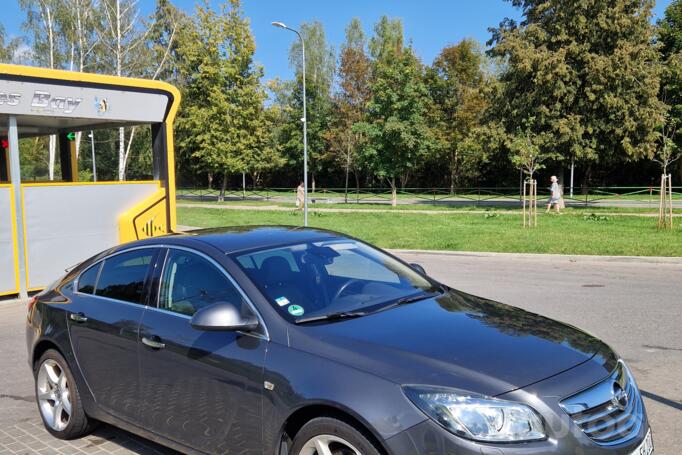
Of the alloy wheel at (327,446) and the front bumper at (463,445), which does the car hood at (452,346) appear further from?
the alloy wheel at (327,446)

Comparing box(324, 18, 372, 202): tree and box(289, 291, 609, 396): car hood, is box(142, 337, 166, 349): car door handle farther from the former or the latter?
box(324, 18, 372, 202): tree

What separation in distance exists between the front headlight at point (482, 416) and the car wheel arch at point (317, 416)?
0.25 m

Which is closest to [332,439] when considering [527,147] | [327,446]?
[327,446]

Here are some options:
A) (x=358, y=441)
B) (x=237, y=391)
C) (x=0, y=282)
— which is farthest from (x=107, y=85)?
(x=358, y=441)

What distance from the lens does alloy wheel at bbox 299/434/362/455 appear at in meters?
2.67

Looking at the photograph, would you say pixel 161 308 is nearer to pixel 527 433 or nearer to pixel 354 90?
pixel 527 433

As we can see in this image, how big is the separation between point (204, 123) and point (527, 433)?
42.5m

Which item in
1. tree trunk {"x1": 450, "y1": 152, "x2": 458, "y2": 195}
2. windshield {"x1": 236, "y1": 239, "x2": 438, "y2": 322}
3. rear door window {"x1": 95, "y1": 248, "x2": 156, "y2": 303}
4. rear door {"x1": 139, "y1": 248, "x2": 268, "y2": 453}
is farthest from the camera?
tree trunk {"x1": 450, "y1": 152, "x2": 458, "y2": 195}

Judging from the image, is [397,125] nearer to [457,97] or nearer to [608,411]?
[457,97]

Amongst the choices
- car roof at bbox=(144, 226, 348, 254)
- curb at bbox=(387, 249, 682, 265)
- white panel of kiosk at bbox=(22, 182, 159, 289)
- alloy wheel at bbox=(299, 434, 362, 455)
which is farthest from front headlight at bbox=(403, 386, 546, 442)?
curb at bbox=(387, 249, 682, 265)

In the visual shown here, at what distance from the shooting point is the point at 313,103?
5850 centimetres

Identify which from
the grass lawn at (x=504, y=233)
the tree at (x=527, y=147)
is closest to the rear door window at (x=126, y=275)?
the grass lawn at (x=504, y=233)

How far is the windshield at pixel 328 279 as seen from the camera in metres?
3.35

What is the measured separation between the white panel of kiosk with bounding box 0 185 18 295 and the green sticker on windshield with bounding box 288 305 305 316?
8.77 m
